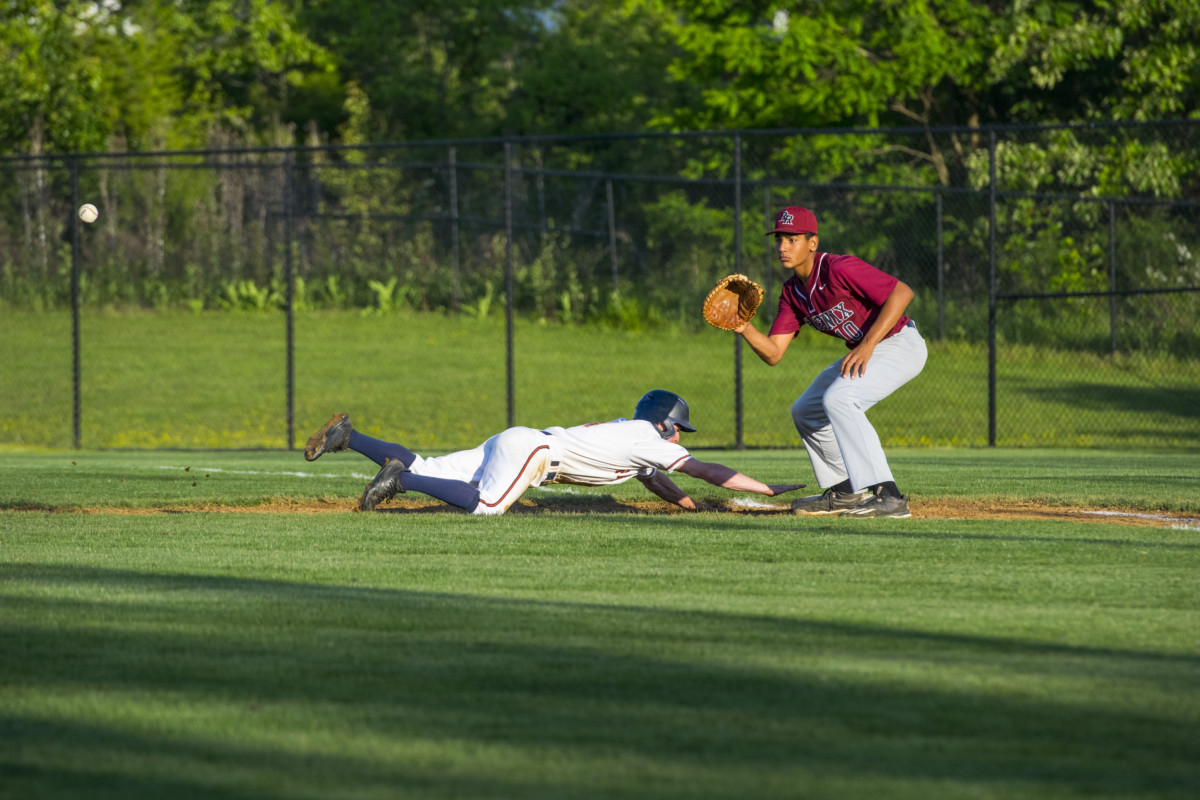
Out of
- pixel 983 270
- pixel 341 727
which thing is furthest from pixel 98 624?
pixel 983 270

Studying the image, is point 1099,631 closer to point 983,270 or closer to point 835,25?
point 983,270

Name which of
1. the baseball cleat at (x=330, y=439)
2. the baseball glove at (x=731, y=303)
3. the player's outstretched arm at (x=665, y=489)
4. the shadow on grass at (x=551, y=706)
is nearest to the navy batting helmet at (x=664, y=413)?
the player's outstretched arm at (x=665, y=489)

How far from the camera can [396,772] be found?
2799mm

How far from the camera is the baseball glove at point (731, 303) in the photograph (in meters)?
7.50

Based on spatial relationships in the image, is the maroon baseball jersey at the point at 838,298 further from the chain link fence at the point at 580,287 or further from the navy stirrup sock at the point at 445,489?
the chain link fence at the point at 580,287

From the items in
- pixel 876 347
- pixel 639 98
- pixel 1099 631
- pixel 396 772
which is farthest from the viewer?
pixel 639 98

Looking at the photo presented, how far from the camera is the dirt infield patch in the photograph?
24.3ft

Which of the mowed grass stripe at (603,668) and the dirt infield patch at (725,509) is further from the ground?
the mowed grass stripe at (603,668)

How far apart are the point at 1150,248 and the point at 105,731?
64.1ft

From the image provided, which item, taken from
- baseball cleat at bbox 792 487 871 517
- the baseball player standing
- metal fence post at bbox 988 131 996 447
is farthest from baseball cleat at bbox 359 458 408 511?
metal fence post at bbox 988 131 996 447

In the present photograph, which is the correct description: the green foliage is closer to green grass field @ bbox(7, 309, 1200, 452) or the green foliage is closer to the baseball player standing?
green grass field @ bbox(7, 309, 1200, 452)

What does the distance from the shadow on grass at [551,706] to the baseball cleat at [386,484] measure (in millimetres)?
2678

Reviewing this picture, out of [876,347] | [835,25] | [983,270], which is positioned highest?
[835,25]

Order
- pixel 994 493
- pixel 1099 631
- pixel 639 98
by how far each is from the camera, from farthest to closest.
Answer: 1. pixel 639 98
2. pixel 994 493
3. pixel 1099 631
